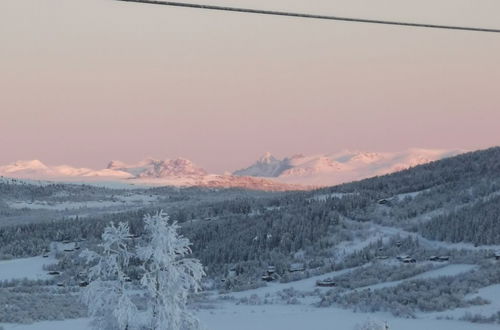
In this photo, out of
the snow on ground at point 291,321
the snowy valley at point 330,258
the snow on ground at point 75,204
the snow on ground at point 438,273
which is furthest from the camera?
the snow on ground at point 75,204

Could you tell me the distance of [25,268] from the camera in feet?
171

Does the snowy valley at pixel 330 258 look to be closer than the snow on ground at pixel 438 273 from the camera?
Yes

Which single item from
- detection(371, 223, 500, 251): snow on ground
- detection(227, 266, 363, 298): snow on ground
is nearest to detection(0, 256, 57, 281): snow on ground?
detection(227, 266, 363, 298): snow on ground

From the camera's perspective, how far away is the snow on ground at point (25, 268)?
4905 cm

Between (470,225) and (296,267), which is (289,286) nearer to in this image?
(296,267)

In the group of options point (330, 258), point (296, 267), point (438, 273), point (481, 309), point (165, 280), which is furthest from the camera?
point (330, 258)

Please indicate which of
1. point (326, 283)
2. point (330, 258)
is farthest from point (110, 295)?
point (330, 258)

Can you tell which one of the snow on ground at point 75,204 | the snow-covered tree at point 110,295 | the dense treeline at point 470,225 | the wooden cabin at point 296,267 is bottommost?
the wooden cabin at point 296,267

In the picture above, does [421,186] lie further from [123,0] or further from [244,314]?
[123,0]

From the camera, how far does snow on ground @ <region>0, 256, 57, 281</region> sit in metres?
49.0

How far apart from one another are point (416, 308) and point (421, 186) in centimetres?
3420

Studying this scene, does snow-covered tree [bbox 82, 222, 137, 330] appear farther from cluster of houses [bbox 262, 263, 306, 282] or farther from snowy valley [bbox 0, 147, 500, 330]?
cluster of houses [bbox 262, 263, 306, 282]

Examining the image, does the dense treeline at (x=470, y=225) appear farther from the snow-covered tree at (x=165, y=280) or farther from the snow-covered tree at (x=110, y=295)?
the snow-covered tree at (x=110, y=295)

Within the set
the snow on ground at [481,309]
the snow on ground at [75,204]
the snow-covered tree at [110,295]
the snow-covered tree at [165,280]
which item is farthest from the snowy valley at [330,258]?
the snow on ground at [75,204]
